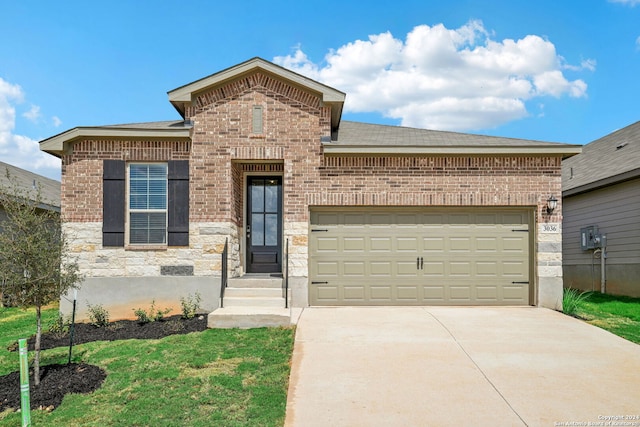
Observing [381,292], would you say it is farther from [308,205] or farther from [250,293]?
[250,293]

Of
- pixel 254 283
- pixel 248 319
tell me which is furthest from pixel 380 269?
pixel 248 319

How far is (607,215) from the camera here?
1502 cm

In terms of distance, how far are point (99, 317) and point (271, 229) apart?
163 inches

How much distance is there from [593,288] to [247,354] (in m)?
12.4

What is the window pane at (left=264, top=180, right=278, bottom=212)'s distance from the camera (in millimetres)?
12234

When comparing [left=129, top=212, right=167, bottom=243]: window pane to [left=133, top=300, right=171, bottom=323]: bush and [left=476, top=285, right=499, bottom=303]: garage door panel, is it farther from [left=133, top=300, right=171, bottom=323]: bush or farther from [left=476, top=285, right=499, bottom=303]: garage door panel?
[left=476, top=285, right=499, bottom=303]: garage door panel

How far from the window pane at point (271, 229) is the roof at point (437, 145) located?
2.33 m

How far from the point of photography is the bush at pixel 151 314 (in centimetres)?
1026

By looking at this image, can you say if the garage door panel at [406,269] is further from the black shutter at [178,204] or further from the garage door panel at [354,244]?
the black shutter at [178,204]

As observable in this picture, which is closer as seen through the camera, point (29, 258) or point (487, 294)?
point (29, 258)

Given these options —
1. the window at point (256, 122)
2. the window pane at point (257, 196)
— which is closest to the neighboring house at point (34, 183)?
the window pane at point (257, 196)

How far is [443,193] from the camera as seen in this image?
11195 mm

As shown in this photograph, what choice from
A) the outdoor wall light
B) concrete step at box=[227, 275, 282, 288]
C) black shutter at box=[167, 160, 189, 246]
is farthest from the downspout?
black shutter at box=[167, 160, 189, 246]

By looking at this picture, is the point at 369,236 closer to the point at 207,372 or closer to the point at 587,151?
the point at 207,372
